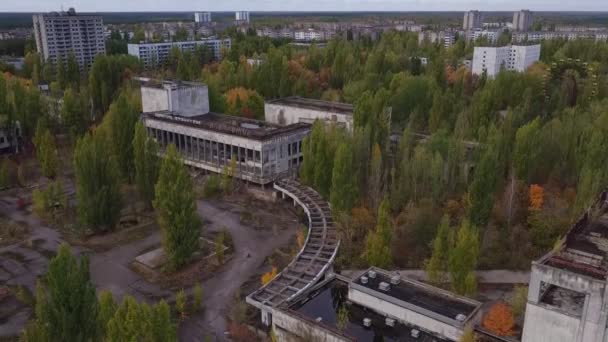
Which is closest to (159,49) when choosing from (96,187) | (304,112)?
(304,112)

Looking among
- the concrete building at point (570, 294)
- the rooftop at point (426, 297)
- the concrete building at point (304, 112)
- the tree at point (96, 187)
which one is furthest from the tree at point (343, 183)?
the concrete building at point (304, 112)

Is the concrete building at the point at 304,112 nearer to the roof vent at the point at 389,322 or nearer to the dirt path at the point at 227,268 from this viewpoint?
the dirt path at the point at 227,268

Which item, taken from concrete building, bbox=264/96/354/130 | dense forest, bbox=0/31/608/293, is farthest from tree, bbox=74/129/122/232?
concrete building, bbox=264/96/354/130

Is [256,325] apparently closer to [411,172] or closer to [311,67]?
[411,172]

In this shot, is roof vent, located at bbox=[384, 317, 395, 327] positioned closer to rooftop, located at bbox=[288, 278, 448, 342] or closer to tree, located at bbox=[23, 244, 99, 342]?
rooftop, located at bbox=[288, 278, 448, 342]

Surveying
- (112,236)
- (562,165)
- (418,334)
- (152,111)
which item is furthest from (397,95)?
(418,334)
